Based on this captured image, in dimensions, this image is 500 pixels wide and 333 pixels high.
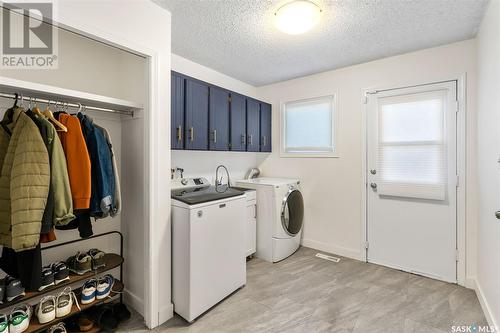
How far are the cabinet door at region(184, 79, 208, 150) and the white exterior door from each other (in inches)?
75.6

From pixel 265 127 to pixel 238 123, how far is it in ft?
2.22

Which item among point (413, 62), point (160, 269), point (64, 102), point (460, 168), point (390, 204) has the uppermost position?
point (413, 62)

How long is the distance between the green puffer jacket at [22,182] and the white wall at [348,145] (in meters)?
2.86

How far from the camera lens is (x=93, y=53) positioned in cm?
206

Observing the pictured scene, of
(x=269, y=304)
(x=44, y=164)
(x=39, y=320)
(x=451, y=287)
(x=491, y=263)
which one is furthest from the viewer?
(x=451, y=287)

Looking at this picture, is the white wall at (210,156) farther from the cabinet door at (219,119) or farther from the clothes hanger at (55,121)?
the clothes hanger at (55,121)

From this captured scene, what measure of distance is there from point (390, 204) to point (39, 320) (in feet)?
Answer: 10.6

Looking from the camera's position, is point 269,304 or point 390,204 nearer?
point 269,304

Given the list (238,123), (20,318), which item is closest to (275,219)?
(238,123)

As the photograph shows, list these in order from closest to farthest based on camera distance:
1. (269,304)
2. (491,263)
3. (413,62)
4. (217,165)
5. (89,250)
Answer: (491,263)
(89,250)
(269,304)
(413,62)
(217,165)

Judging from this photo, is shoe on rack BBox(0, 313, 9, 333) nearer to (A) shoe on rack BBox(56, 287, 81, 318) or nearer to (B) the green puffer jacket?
(A) shoe on rack BBox(56, 287, 81, 318)

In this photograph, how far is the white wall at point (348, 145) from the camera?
238 cm

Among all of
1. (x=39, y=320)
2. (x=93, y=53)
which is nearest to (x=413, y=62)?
(x=93, y=53)

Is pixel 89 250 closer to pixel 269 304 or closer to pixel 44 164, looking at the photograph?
pixel 44 164
